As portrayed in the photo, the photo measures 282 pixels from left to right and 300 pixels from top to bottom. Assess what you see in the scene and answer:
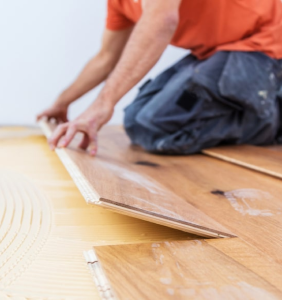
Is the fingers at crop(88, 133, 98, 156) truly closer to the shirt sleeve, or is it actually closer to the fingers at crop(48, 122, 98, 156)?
the fingers at crop(48, 122, 98, 156)

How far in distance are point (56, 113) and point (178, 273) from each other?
156cm

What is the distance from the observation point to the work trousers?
159cm

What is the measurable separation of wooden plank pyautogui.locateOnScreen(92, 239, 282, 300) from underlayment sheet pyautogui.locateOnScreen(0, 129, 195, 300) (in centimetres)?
5

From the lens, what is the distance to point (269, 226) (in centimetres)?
83

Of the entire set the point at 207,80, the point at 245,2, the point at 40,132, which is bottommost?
the point at 40,132

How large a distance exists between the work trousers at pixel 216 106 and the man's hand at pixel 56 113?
476 millimetres

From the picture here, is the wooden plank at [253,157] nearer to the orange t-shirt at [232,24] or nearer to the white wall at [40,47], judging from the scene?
the orange t-shirt at [232,24]

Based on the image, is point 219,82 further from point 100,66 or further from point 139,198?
point 139,198

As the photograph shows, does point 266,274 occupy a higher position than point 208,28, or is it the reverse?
point 208,28

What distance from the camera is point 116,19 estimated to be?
1.89 meters

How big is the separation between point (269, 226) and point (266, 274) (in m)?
0.22

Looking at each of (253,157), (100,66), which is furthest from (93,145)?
(100,66)

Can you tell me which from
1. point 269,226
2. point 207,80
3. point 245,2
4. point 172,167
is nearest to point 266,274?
point 269,226

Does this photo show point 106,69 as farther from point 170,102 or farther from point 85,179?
point 85,179
